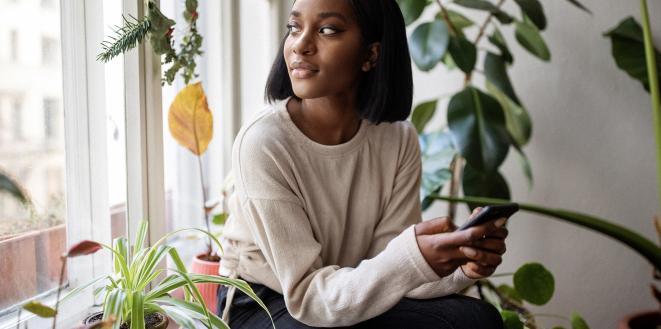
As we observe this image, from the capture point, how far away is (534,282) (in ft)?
4.88

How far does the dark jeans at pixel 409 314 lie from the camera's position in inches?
38.4

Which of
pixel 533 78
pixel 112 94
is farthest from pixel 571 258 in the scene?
pixel 112 94

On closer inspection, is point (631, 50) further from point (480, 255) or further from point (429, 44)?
point (480, 255)

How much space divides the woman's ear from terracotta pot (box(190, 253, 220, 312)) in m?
0.61

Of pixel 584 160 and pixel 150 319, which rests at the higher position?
pixel 584 160

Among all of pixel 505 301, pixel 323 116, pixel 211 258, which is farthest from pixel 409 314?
pixel 505 301

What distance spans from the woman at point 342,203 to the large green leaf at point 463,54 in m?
0.49

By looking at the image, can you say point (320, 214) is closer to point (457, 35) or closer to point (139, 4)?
point (139, 4)

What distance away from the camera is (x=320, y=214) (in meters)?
1.09

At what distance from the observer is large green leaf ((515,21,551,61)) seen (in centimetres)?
184

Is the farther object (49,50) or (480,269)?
(49,50)

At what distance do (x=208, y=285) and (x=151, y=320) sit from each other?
14.9 inches

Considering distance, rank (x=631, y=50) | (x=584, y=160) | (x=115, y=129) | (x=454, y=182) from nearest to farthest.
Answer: (x=115, y=129) < (x=631, y=50) < (x=454, y=182) < (x=584, y=160)

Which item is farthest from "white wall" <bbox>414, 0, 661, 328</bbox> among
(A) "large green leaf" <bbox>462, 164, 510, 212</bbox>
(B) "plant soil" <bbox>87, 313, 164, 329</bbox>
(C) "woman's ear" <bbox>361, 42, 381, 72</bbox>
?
(B) "plant soil" <bbox>87, 313, 164, 329</bbox>
